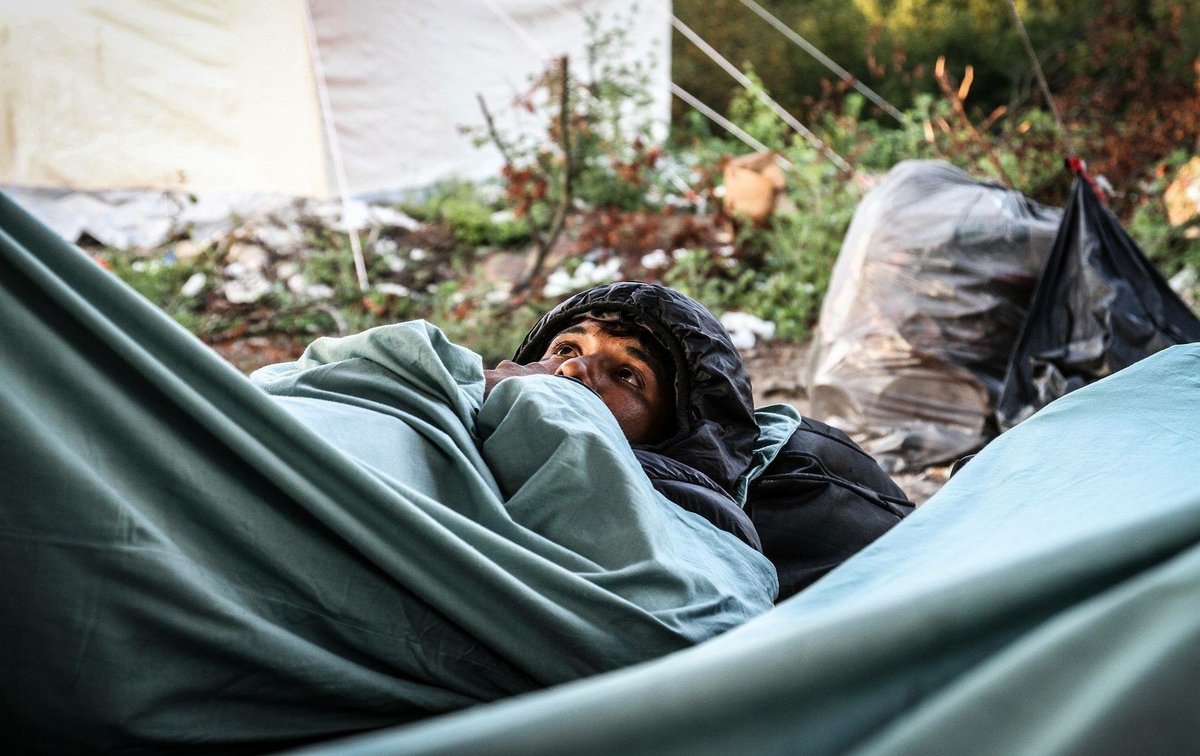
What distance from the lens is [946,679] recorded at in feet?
2.59

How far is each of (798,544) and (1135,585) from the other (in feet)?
3.55

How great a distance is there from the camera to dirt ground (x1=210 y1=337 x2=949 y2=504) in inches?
175

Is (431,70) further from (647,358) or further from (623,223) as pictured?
(647,358)

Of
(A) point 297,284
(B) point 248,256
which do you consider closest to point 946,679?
(A) point 297,284

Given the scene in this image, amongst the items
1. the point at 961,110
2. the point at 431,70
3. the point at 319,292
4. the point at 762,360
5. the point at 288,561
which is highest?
the point at 431,70

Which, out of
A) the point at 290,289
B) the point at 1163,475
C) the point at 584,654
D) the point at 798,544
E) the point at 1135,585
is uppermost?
the point at 1135,585

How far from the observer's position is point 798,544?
6.36 feet

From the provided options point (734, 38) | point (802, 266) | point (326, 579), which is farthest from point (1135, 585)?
point (734, 38)

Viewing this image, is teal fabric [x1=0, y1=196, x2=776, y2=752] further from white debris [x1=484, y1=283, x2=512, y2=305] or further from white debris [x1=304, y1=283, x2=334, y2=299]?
white debris [x1=304, y1=283, x2=334, y2=299]

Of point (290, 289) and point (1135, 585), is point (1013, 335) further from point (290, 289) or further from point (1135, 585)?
point (290, 289)

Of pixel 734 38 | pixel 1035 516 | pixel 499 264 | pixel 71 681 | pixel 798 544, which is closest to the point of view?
pixel 71 681

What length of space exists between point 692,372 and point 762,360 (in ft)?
9.94

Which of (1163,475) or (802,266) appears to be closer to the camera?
(1163,475)

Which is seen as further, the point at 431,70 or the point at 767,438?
the point at 431,70
